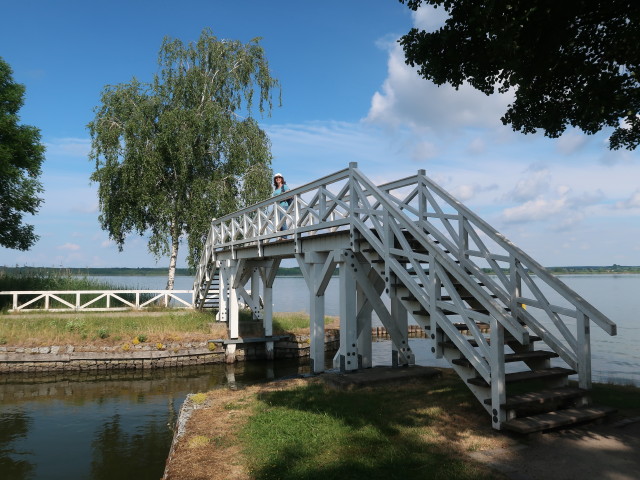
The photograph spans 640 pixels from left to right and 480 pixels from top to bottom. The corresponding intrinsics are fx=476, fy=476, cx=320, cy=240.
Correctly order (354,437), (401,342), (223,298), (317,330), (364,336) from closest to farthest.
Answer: (354,437) < (401,342) < (364,336) < (317,330) < (223,298)

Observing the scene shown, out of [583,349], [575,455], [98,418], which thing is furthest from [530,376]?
[98,418]

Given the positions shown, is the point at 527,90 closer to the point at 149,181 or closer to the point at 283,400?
the point at 283,400

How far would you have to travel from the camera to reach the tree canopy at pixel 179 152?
949 inches

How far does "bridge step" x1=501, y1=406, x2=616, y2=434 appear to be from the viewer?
549cm

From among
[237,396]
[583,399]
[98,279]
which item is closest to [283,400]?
[237,396]

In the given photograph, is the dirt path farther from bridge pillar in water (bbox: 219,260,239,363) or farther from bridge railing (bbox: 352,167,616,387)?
bridge pillar in water (bbox: 219,260,239,363)

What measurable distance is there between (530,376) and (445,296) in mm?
1762

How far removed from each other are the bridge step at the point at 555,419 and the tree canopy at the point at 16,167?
75.7ft

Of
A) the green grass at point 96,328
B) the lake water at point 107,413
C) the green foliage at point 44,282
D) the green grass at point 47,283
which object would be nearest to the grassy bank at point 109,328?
the green grass at point 96,328

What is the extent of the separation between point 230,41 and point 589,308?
85.4 feet

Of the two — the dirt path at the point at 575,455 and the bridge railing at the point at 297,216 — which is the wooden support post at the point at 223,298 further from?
the dirt path at the point at 575,455

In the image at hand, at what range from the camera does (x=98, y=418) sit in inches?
432

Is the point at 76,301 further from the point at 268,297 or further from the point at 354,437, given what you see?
the point at 354,437

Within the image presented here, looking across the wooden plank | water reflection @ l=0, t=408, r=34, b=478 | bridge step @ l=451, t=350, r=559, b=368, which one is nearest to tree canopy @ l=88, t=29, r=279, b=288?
the wooden plank
